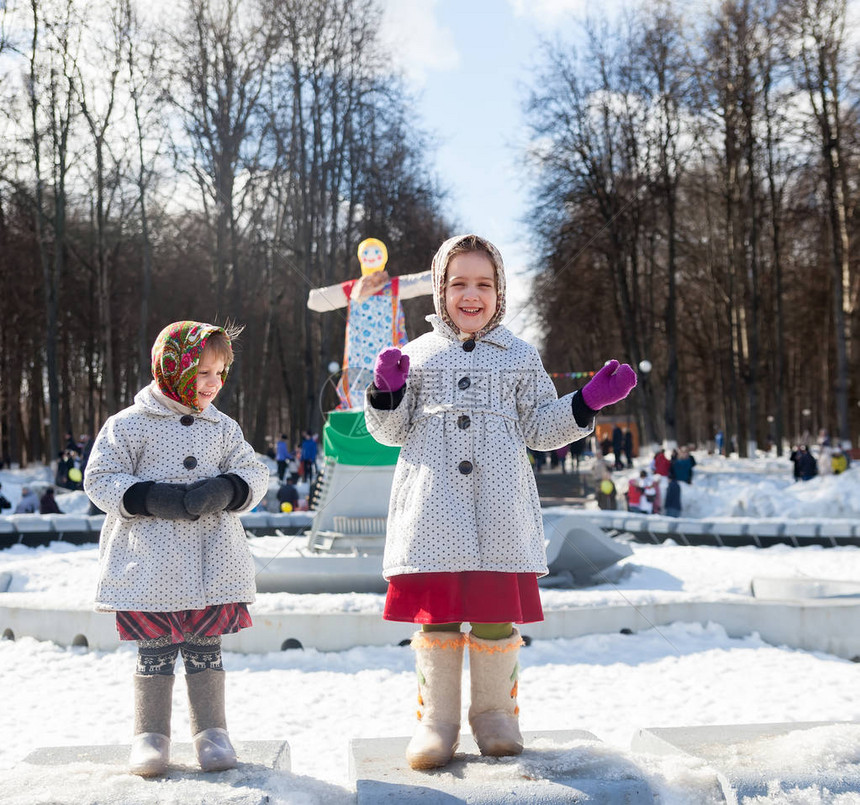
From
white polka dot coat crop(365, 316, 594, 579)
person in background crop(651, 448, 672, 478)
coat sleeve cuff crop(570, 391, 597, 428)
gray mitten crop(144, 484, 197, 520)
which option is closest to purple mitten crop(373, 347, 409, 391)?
white polka dot coat crop(365, 316, 594, 579)

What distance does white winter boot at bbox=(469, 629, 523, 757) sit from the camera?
3209 mm

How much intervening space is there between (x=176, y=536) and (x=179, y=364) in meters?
0.59

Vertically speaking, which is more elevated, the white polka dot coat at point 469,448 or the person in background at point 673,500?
the white polka dot coat at point 469,448

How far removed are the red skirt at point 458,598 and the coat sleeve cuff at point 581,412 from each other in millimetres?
562

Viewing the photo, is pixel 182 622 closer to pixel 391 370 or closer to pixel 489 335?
pixel 391 370

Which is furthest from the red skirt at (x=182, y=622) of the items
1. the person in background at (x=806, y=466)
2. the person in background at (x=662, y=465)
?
the person in background at (x=806, y=466)

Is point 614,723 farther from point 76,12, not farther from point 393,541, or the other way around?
point 76,12

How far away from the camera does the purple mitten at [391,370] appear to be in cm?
320

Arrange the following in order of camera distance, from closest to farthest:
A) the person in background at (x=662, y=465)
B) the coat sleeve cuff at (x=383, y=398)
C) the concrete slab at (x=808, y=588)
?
1. the coat sleeve cuff at (x=383, y=398)
2. the concrete slab at (x=808, y=588)
3. the person in background at (x=662, y=465)

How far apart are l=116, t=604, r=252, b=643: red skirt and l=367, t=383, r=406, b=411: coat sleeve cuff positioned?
0.84m

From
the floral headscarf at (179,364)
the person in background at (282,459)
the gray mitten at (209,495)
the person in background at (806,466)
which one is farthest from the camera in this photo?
the person in background at (282,459)

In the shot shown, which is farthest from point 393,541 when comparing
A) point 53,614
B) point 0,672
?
point 53,614

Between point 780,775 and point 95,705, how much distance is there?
3826 mm

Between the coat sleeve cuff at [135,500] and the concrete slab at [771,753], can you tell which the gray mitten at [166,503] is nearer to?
the coat sleeve cuff at [135,500]
